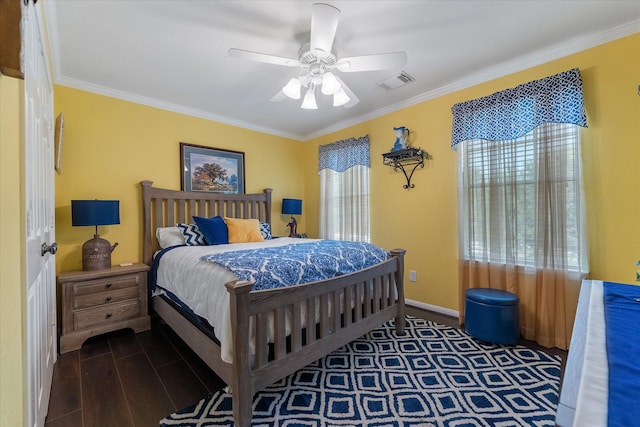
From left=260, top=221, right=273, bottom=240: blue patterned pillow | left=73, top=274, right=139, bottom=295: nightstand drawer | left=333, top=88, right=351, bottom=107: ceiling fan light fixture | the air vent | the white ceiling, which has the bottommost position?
left=73, top=274, right=139, bottom=295: nightstand drawer

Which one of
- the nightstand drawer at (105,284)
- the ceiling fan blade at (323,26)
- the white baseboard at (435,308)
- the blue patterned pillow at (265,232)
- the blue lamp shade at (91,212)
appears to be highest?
the ceiling fan blade at (323,26)

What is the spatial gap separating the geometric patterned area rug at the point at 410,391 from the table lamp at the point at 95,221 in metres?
1.77

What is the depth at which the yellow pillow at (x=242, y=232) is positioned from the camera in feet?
10.1

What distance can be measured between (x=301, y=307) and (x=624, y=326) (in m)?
1.45

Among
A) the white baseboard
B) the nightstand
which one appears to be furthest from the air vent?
the nightstand

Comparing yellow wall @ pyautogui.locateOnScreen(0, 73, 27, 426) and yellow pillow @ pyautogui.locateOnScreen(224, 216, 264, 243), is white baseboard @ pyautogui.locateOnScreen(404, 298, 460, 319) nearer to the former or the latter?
yellow pillow @ pyautogui.locateOnScreen(224, 216, 264, 243)

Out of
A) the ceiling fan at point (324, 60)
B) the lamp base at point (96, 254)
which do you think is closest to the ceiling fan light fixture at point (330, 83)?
the ceiling fan at point (324, 60)

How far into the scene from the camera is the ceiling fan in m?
1.54

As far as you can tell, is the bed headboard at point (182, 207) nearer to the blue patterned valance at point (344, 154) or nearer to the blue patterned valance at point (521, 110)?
the blue patterned valance at point (344, 154)

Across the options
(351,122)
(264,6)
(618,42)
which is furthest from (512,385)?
(351,122)

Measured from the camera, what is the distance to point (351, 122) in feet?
12.7

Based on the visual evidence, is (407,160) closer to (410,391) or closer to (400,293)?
(400,293)

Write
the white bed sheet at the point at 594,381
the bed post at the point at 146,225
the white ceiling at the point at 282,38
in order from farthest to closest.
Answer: the bed post at the point at 146,225, the white ceiling at the point at 282,38, the white bed sheet at the point at 594,381

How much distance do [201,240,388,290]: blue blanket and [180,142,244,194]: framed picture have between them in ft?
5.82
